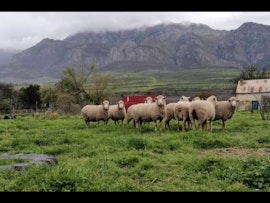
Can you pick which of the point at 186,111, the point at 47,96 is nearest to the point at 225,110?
the point at 186,111

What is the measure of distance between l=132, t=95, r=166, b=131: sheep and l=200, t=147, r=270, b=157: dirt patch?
8058 millimetres

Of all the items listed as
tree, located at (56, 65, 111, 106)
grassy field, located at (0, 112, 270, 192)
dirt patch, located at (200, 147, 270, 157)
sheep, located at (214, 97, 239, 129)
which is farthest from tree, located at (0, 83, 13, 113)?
dirt patch, located at (200, 147, 270, 157)

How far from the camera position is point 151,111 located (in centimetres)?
2108

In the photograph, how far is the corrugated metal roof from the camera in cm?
6574

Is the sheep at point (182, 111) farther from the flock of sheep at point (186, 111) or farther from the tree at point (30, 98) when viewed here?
the tree at point (30, 98)

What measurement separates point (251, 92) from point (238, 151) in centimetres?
5654

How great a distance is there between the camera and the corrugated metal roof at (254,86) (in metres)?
65.7

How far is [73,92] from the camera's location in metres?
66.1

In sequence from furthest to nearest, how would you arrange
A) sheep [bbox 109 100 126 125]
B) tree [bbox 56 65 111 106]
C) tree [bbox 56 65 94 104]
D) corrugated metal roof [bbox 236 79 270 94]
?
1. corrugated metal roof [bbox 236 79 270 94]
2. tree [bbox 56 65 94 104]
3. tree [bbox 56 65 111 106]
4. sheep [bbox 109 100 126 125]

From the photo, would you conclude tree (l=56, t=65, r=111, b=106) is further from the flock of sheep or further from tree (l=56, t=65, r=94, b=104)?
the flock of sheep

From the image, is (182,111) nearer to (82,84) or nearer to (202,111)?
(202,111)

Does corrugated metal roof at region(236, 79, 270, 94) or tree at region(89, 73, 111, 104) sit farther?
corrugated metal roof at region(236, 79, 270, 94)

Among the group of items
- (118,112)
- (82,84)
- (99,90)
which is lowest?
(118,112)
